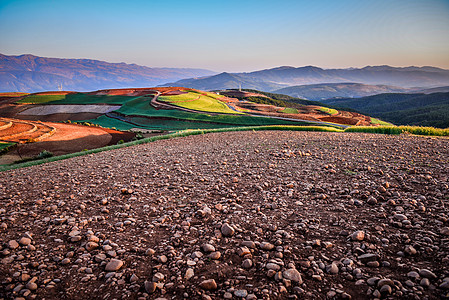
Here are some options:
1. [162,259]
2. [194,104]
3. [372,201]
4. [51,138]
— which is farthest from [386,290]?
[194,104]

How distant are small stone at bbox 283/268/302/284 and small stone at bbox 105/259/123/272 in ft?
10.1

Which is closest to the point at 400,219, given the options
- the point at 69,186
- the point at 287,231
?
the point at 287,231

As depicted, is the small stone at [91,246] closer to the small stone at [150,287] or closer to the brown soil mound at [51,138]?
the small stone at [150,287]

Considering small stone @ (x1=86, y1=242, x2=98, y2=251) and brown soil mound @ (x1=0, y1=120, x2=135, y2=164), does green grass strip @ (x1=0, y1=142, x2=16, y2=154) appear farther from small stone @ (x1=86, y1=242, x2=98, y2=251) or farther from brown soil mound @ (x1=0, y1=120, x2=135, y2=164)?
small stone @ (x1=86, y1=242, x2=98, y2=251)

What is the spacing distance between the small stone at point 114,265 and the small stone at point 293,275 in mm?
3077

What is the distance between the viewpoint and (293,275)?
367 cm

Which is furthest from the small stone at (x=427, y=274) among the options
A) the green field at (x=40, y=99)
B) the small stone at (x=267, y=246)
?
the green field at (x=40, y=99)

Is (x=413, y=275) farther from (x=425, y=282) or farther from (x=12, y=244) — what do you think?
(x=12, y=244)

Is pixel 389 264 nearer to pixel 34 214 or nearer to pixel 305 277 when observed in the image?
pixel 305 277

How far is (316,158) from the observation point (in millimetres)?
11633

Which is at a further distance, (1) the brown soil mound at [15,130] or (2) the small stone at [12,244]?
(1) the brown soil mound at [15,130]

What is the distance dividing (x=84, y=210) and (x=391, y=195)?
9304 mm

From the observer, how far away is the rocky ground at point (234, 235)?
3580mm

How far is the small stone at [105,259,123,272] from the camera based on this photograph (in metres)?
4.11
